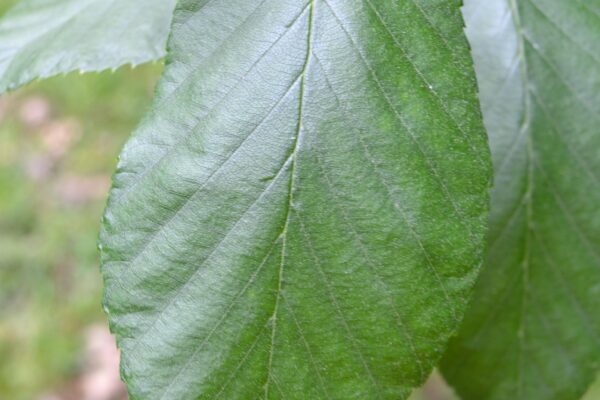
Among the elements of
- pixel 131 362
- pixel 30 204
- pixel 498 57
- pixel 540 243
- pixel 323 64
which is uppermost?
pixel 323 64

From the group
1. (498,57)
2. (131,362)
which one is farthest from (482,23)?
(131,362)

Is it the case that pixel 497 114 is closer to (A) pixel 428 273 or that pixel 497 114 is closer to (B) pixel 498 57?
(B) pixel 498 57

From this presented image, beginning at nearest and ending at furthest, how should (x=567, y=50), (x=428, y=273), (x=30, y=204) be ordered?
(x=428, y=273) → (x=567, y=50) → (x=30, y=204)

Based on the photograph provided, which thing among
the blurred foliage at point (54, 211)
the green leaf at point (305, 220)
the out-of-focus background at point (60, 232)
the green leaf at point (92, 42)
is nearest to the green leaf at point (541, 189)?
the green leaf at point (305, 220)

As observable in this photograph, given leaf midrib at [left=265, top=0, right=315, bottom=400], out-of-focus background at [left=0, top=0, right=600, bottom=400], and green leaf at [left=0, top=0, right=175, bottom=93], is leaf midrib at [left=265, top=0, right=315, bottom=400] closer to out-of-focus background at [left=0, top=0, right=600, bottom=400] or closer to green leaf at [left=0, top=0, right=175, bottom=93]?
green leaf at [left=0, top=0, right=175, bottom=93]

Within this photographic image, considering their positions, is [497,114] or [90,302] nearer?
[497,114]

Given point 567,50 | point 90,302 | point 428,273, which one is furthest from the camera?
point 90,302

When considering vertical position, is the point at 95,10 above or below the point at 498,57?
above

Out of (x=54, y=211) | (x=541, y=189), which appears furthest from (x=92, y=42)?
(x=54, y=211)
